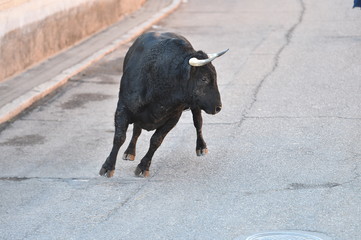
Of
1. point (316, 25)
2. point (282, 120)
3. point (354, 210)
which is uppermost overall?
point (354, 210)

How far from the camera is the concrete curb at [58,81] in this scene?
12266 millimetres

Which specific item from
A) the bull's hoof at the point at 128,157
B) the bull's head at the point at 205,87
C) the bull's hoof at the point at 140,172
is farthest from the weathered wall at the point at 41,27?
the bull's head at the point at 205,87

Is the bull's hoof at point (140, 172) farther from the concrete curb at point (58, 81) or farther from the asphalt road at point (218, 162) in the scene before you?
the concrete curb at point (58, 81)

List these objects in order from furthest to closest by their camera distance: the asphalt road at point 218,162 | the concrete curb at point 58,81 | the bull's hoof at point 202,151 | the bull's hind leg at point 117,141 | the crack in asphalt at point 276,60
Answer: the concrete curb at point 58,81 < the crack in asphalt at point 276,60 < the bull's hoof at point 202,151 < the bull's hind leg at point 117,141 < the asphalt road at point 218,162

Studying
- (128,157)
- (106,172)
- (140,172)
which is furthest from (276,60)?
(106,172)

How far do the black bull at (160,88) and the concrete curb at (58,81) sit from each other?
312cm

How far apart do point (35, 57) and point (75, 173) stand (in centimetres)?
640

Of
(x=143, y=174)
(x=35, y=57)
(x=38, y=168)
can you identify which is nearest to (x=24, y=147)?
(x=38, y=168)

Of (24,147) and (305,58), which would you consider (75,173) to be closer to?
(24,147)

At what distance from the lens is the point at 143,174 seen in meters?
9.25

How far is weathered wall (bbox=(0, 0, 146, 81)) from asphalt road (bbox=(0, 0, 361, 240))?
1.04m

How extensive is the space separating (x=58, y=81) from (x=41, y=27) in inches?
74.3

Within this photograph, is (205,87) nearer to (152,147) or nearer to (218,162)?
(152,147)

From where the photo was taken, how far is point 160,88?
8.84m
